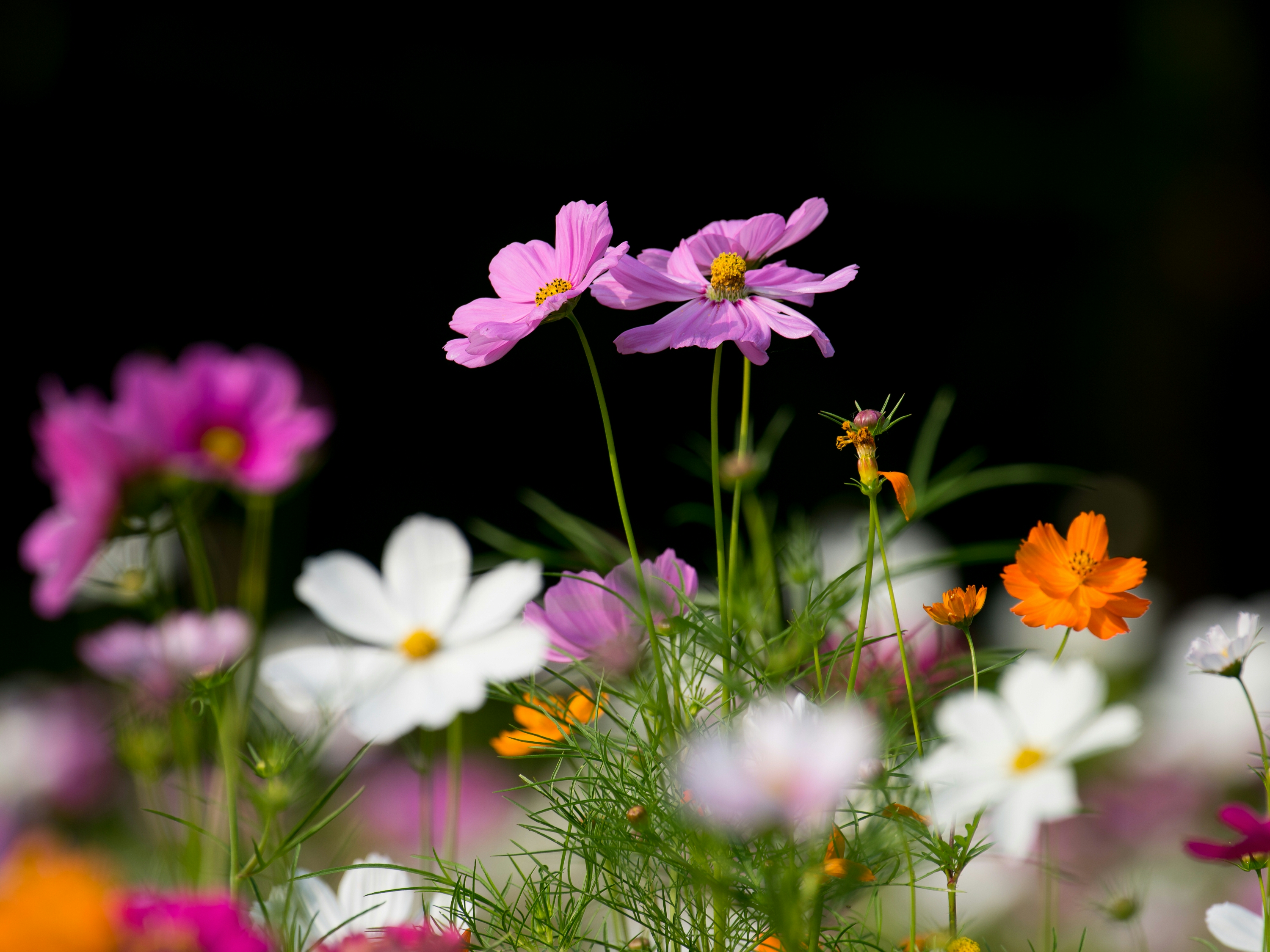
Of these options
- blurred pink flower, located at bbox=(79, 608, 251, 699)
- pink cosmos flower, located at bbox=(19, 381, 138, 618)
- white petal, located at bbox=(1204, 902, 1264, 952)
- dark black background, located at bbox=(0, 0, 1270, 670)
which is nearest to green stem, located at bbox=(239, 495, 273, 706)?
blurred pink flower, located at bbox=(79, 608, 251, 699)

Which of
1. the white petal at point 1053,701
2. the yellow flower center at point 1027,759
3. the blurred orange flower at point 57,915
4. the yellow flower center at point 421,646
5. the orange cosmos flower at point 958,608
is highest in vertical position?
the yellow flower center at point 421,646

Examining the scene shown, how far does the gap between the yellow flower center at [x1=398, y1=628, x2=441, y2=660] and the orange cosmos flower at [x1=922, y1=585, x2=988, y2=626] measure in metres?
0.15

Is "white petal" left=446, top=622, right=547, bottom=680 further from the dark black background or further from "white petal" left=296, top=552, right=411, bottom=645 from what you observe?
the dark black background

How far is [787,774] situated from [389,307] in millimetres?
2271

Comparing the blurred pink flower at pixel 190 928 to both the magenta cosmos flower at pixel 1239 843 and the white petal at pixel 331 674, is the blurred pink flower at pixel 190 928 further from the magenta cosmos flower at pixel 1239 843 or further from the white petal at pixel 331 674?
the magenta cosmos flower at pixel 1239 843

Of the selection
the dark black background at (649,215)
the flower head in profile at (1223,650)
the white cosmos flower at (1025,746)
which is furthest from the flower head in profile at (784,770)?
the dark black background at (649,215)

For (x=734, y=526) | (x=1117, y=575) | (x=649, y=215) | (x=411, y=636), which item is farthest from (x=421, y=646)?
(x=649, y=215)

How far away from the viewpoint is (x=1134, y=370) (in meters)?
2.49

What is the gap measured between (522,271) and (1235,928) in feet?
0.99

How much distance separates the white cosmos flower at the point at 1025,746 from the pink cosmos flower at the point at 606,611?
0.11 meters

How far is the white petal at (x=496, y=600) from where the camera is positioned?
1.04ft

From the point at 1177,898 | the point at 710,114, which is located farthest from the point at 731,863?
the point at 710,114

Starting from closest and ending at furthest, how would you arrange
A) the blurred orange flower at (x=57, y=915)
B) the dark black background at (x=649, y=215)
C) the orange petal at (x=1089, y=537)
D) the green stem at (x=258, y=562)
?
the blurred orange flower at (x=57, y=915)
the orange petal at (x=1089, y=537)
the green stem at (x=258, y=562)
the dark black background at (x=649, y=215)

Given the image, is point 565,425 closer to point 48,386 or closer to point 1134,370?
point 1134,370
